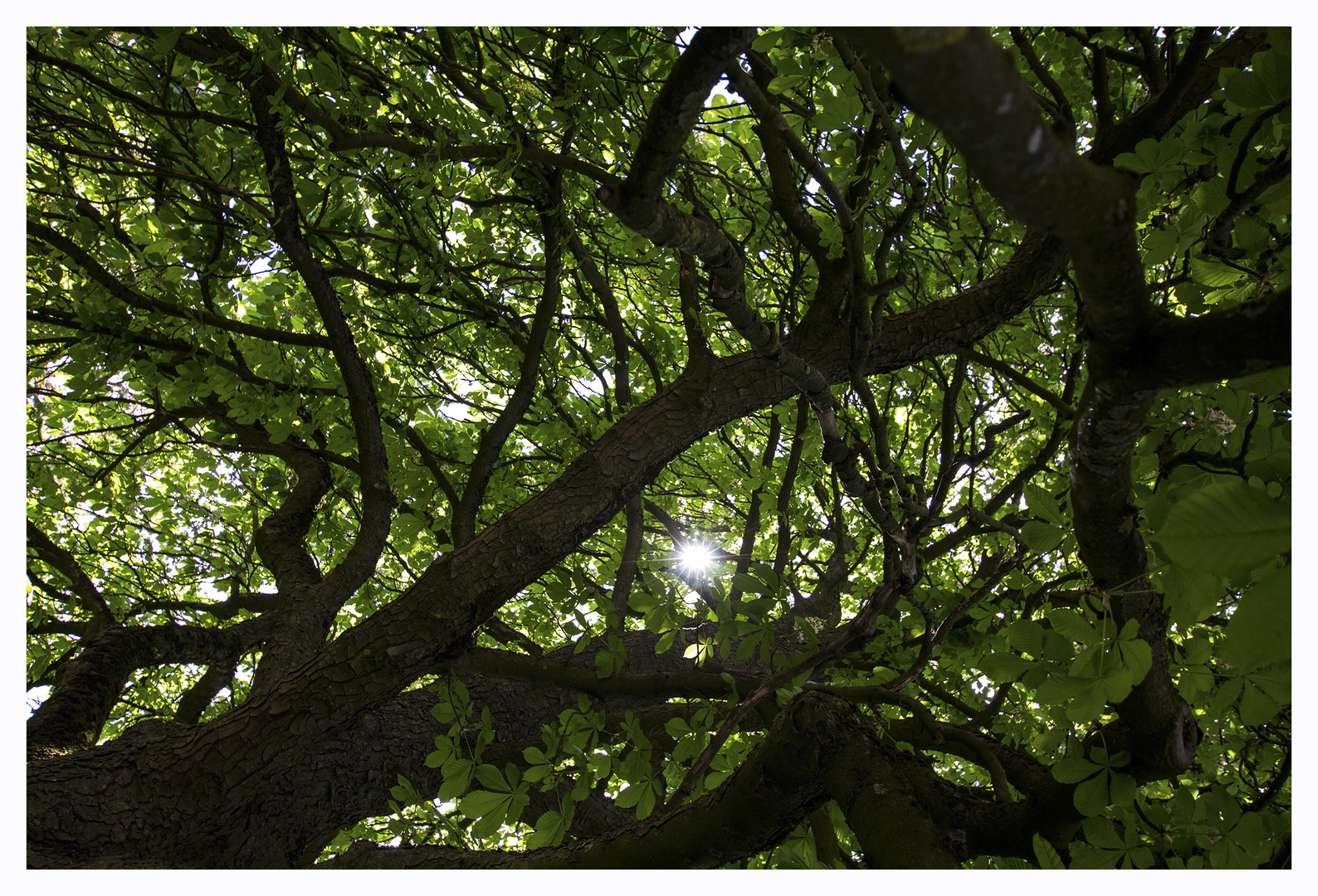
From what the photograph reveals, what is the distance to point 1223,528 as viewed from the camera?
0.85 metres

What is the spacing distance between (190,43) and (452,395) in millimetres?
2818

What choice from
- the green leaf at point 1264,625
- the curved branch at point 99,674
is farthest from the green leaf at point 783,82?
the curved branch at point 99,674

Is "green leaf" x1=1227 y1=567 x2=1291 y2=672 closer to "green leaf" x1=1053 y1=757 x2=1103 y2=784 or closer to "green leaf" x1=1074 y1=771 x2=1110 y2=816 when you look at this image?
"green leaf" x1=1053 y1=757 x2=1103 y2=784

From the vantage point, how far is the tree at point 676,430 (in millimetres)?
1277

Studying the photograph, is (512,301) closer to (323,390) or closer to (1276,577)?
(323,390)

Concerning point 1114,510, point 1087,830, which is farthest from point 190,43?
point 1087,830

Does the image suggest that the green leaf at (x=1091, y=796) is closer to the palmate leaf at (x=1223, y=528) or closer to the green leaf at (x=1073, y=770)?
the green leaf at (x=1073, y=770)

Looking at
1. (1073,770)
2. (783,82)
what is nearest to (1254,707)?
(1073,770)

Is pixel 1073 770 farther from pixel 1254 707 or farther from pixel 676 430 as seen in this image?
pixel 676 430

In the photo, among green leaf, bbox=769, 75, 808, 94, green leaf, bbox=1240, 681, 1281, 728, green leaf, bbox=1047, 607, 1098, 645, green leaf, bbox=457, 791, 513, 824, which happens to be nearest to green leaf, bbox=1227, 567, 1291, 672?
green leaf, bbox=1047, 607, 1098, 645

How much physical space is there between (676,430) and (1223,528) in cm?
198

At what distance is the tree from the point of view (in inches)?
50.3

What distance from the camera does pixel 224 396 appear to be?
3.26m

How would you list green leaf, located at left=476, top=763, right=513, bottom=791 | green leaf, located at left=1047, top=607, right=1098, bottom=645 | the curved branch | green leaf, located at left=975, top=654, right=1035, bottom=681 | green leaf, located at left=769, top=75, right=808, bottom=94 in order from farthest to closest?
the curved branch, green leaf, located at left=476, top=763, right=513, bottom=791, green leaf, located at left=769, top=75, right=808, bottom=94, green leaf, located at left=975, top=654, right=1035, bottom=681, green leaf, located at left=1047, top=607, right=1098, bottom=645
